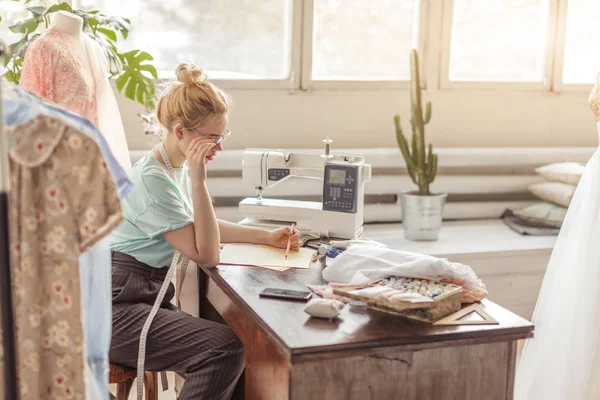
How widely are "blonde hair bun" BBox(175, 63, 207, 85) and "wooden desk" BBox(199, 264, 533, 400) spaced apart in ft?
2.37

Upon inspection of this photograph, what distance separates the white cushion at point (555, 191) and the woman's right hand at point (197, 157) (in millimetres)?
2595

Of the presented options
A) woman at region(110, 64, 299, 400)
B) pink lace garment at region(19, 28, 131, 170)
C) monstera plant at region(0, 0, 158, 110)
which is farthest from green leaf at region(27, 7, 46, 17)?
woman at region(110, 64, 299, 400)

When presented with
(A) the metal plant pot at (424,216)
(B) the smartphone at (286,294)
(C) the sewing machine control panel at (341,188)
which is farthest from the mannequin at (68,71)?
(A) the metal plant pot at (424,216)

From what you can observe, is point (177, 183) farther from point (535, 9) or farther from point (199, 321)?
point (535, 9)

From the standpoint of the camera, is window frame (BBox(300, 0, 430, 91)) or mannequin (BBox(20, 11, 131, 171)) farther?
window frame (BBox(300, 0, 430, 91))

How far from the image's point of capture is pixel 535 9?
4637mm

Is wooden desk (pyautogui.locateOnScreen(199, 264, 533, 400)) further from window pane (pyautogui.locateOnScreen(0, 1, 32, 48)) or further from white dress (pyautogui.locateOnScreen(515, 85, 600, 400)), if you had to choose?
window pane (pyautogui.locateOnScreen(0, 1, 32, 48))

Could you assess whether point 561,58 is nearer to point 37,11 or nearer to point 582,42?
point 582,42

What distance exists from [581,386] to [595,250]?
47cm

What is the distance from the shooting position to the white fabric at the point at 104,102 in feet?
9.77

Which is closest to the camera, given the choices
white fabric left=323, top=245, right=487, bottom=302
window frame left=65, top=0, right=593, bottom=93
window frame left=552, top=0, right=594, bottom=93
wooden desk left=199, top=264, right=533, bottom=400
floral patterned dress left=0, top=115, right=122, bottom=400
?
floral patterned dress left=0, top=115, right=122, bottom=400

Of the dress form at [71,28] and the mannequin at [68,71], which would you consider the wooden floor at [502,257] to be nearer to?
the mannequin at [68,71]

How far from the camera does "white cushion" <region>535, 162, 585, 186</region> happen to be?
4.27 m

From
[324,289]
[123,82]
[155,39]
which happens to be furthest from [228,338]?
[155,39]
